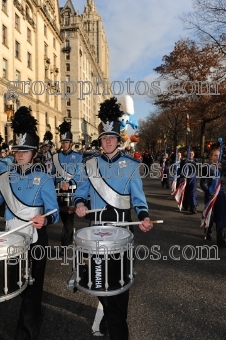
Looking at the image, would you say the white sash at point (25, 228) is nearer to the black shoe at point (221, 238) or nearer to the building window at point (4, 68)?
the black shoe at point (221, 238)

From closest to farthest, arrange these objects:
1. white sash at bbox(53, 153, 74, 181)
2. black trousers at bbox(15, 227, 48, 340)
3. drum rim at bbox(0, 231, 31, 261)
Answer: drum rim at bbox(0, 231, 31, 261)
black trousers at bbox(15, 227, 48, 340)
white sash at bbox(53, 153, 74, 181)

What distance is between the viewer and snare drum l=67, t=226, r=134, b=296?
8.34 ft

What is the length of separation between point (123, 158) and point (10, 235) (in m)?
1.34

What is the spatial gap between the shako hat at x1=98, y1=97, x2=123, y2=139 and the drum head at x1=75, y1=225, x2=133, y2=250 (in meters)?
0.98

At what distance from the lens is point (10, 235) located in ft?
9.11

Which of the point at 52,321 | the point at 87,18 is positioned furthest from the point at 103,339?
the point at 87,18

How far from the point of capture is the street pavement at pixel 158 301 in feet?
10.9

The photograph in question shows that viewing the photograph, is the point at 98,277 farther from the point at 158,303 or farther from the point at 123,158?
the point at 158,303

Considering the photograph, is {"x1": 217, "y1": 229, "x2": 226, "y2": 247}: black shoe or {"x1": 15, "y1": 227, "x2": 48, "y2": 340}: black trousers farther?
{"x1": 217, "y1": 229, "x2": 226, "y2": 247}: black shoe

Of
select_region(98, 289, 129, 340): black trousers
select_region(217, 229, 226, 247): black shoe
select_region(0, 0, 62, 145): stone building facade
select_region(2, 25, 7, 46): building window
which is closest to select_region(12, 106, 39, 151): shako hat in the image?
select_region(98, 289, 129, 340): black trousers

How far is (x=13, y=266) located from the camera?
254 cm

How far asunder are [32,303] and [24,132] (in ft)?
5.42

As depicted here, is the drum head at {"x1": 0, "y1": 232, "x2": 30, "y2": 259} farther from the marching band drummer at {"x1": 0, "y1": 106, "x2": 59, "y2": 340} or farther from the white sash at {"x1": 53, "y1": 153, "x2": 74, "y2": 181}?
the white sash at {"x1": 53, "y1": 153, "x2": 74, "y2": 181}

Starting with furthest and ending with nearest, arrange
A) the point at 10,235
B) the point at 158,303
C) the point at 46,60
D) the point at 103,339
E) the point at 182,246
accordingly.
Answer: the point at 46,60, the point at 182,246, the point at 158,303, the point at 103,339, the point at 10,235
